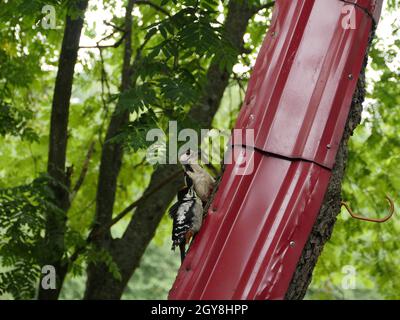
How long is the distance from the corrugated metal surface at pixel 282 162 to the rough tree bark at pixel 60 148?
316 centimetres

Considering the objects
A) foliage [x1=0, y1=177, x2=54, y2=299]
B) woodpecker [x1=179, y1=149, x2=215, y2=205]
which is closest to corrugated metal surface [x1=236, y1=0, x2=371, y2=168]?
woodpecker [x1=179, y1=149, x2=215, y2=205]

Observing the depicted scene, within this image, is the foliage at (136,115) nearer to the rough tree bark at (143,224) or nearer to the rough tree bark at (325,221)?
the rough tree bark at (143,224)

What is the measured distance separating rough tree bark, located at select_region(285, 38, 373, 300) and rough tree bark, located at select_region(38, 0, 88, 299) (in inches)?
126

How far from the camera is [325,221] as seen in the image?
7.41ft

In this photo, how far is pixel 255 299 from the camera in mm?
2064

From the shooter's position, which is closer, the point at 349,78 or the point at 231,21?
the point at 349,78

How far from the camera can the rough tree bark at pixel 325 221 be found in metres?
2.20

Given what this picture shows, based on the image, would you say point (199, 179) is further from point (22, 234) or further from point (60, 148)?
point (60, 148)

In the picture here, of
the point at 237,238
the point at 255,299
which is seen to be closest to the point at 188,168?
the point at 237,238

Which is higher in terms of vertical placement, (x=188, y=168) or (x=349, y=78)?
(x=349, y=78)

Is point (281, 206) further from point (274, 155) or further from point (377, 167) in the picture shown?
point (377, 167)

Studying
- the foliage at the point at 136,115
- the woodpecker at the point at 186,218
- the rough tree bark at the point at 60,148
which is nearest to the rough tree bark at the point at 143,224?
the foliage at the point at 136,115

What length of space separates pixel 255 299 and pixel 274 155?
471 millimetres

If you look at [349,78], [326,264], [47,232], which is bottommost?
[326,264]
